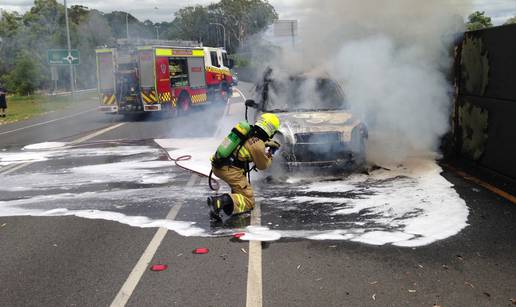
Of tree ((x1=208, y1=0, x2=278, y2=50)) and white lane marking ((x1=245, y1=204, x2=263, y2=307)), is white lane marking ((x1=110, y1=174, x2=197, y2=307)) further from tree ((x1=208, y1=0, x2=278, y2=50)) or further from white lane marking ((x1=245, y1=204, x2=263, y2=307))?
tree ((x1=208, y1=0, x2=278, y2=50))

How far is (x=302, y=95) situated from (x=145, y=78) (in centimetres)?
1090

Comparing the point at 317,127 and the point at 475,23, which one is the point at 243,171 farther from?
the point at 475,23

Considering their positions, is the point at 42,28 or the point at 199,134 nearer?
the point at 199,134

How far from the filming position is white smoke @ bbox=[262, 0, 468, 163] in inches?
356

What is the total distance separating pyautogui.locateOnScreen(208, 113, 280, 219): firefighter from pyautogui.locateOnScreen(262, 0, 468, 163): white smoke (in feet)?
10.4

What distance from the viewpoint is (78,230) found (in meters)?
5.70

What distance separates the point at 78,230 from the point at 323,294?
122 inches

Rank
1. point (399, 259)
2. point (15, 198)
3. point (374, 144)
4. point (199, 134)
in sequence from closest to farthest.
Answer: point (399, 259), point (15, 198), point (374, 144), point (199, 134)

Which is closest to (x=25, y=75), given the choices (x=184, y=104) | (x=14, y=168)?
(x=184, y=104)

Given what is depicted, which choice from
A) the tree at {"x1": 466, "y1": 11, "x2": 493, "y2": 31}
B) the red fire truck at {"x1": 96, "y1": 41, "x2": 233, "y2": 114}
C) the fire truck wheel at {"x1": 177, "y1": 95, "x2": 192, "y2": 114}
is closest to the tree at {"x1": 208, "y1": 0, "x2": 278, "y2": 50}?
the red fire truck at {"x1": 96, "y1": 41, "x2": 233, "y2": 114}

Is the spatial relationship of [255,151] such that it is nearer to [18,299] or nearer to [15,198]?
[18,299]

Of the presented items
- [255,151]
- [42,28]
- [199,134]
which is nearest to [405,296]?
[255,151]

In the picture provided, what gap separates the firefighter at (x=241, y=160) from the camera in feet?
19.2

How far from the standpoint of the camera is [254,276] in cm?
422
